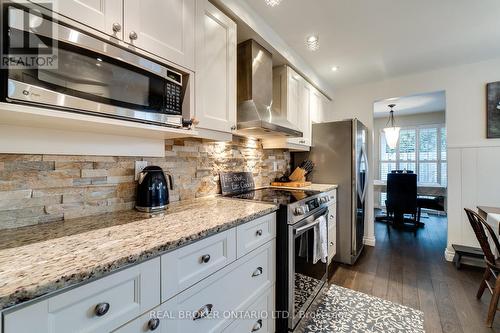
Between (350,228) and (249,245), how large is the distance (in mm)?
1992

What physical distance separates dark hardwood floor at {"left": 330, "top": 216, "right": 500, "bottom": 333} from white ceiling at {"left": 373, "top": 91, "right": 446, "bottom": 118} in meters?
2.54

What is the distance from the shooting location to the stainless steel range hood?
183cm

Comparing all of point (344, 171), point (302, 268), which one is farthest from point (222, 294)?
point (344, 171)

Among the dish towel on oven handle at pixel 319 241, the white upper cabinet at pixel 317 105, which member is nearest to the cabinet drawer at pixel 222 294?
the dish towel on oven handle at pixel 319 241

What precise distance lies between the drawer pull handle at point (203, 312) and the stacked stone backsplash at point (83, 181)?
0.73 meters

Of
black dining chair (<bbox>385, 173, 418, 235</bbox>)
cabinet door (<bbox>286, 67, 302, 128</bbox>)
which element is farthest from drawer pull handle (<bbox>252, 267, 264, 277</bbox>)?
black dining chair (<bbox>385, 173, 418, 235</bbox>)

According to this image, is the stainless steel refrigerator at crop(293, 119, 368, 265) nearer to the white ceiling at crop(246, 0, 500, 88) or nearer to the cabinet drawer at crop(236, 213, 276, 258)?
the white ceiling at crop(246, 0, 500, 88)

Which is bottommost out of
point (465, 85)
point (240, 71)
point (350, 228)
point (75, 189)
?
point (350, 228)

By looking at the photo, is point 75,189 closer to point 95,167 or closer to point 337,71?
point 95,167

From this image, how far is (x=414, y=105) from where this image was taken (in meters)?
4.71

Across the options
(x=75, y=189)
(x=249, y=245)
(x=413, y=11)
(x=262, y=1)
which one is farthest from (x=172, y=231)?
(x=413, y=11)

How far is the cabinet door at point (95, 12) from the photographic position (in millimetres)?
828

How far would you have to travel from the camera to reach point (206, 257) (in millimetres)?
967

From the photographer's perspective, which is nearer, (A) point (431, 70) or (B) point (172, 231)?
(B) point (172, 231)
